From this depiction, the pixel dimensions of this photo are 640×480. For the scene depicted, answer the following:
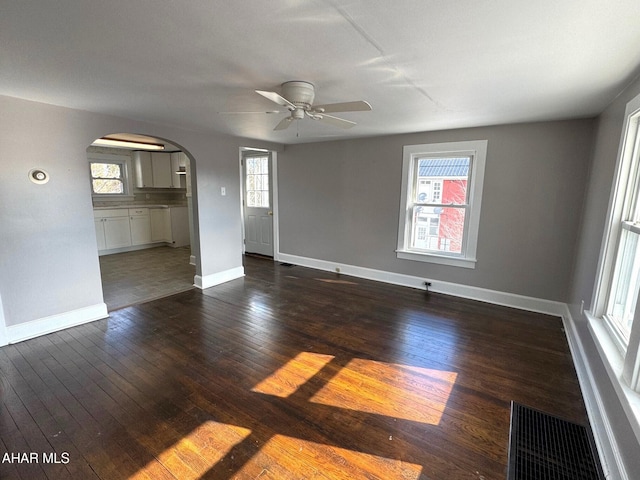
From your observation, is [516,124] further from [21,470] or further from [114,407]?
[21,470]

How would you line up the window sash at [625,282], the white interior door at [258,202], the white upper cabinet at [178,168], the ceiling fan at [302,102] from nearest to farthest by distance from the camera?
the window sash at [625,282]
the ceiling fan at [302,102]
the white interior door at [258,202]
the white upper cabinet at [178,168]

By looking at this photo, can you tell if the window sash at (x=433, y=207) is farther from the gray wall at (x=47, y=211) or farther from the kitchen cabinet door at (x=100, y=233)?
the kitchen cabinet door at (x=100, y=233)

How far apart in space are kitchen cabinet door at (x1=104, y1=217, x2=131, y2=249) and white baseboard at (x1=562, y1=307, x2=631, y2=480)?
300 inches

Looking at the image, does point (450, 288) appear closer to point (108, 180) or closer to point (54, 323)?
point (54, 323)

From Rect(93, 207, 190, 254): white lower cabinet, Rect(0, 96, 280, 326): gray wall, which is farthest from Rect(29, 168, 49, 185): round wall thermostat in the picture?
Rect(93, 207, 190, 254): white lower cabinet

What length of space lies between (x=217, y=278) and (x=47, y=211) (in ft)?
7.13

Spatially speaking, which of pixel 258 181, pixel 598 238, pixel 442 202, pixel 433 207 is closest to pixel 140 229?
pixel 258 181

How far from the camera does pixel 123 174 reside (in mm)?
6824

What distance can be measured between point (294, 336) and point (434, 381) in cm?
134

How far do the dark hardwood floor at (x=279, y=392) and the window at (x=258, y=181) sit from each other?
3.10m

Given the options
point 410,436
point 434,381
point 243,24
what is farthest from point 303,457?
point 243,24

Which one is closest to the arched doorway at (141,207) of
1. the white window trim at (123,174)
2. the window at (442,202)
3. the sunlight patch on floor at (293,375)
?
the white window trim at (123,174)

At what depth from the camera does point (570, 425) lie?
188cm

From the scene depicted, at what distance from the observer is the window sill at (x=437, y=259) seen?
4.02 m
